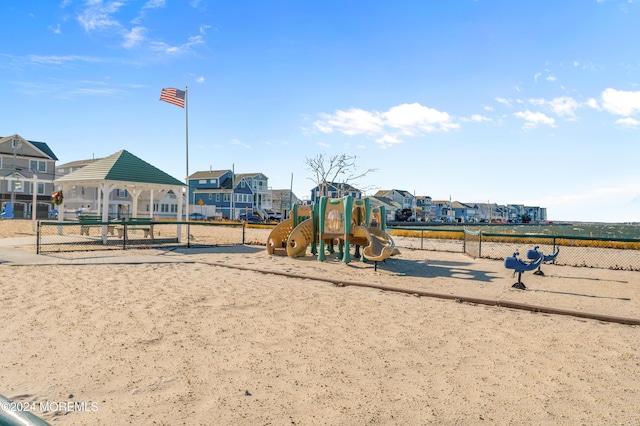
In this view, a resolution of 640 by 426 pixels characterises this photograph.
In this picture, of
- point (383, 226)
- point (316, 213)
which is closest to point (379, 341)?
point (316, 213)

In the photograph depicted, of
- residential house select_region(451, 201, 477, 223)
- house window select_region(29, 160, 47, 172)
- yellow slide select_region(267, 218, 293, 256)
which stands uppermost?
house window select_region(29, 160, 47, 172)

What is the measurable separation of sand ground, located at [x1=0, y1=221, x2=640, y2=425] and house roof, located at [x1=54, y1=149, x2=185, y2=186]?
36.5 feet

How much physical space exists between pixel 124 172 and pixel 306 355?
1871 centimetres

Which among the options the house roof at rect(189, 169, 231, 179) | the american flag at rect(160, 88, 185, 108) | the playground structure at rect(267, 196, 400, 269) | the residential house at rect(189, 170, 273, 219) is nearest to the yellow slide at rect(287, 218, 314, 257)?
the playground structure at rect(267, 196, 400, 269)

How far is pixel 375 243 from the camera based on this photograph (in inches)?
552

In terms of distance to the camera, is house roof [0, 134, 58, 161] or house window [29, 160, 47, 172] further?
house window [29, 160, 47, 172]

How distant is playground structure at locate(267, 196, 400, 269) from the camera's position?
14070mm

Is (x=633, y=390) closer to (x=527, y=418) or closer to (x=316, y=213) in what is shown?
(x=527, y=418)

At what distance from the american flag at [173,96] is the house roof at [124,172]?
13.6 feet

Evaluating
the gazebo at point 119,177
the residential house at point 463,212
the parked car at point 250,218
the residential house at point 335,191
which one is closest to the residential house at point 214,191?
the parked car at point 250,218

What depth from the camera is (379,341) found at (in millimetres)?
5918

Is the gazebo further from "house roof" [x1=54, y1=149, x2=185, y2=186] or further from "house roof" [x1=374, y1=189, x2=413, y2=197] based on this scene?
"house roof" [x1=374, y1=189, x2=413, y2=197]

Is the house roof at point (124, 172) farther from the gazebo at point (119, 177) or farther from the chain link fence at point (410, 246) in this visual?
the chain link fence at point (410, 246)

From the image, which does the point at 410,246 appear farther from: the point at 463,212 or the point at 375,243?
the point at 463,212
